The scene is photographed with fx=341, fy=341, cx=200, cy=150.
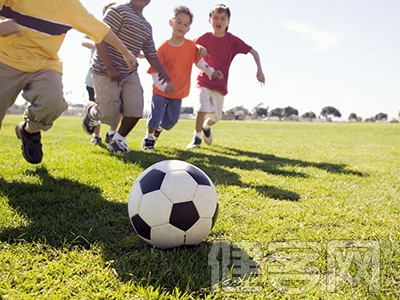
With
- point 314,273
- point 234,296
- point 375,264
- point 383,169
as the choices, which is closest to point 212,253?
point 234,296

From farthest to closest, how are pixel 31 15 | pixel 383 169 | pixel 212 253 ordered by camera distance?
pixel 383 169, pixel 31 15, pixel 212 253

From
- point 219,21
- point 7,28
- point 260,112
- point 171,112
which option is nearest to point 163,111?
point 171,112

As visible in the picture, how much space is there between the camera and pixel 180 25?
5855 mm

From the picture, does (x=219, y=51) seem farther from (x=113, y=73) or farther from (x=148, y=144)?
(x=113, y=73)

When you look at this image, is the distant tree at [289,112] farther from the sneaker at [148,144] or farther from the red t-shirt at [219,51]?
the sneaker at [148,144]

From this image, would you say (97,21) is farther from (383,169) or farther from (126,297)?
(383,169)

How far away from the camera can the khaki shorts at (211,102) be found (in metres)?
6.93

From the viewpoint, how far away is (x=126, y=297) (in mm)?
1591

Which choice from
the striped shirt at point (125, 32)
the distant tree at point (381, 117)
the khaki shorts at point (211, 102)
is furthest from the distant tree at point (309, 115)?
the striped shirt at point (125, 32)

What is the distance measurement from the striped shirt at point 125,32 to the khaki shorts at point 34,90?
61.5 inches

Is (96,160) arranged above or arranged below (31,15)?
below

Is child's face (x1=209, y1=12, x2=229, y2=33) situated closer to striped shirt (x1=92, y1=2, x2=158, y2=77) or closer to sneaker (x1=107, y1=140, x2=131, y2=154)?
striped shirt (x1=92, y1=2, x2=158, y2=77)

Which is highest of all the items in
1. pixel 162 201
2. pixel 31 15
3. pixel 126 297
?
pixel 31 15

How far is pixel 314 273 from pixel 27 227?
1.84 meters
